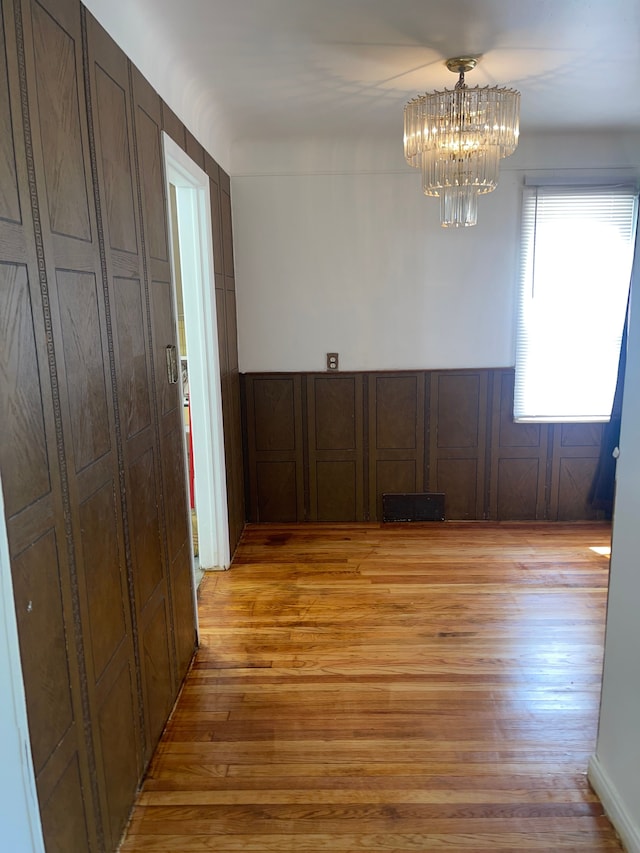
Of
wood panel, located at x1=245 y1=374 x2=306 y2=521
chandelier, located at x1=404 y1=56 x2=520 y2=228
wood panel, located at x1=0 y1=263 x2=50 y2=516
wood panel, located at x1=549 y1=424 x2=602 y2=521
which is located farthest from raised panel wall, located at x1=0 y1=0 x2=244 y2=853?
wood panel, located at x1=549 y1=424 x2=602 y2=521

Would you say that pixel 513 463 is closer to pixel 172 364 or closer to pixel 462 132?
pixel 462 132

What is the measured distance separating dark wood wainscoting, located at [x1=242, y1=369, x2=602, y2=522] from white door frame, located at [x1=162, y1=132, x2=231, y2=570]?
Result: 2.47 ft

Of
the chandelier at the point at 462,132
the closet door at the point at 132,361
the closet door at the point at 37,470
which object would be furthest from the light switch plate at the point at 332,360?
the closet door at the point at 37,470

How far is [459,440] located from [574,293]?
1.23m

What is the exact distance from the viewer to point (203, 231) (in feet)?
10.2

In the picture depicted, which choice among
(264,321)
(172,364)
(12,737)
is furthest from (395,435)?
(12,737)

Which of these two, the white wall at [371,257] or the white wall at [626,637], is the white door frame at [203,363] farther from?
the white wall at [626,637]

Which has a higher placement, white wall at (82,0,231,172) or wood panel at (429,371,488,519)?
white wall at (82,0,231,172)

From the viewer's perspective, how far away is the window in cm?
382

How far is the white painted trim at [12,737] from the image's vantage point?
111 centimetres

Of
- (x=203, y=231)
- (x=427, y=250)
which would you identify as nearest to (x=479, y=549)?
(x=427, y=250)

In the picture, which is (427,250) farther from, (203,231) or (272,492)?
(272,492)

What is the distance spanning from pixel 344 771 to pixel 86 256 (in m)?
1.81

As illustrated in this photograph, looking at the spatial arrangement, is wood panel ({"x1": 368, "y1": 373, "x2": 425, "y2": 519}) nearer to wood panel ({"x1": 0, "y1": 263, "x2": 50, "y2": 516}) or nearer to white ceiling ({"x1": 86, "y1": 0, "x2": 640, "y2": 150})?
white ceiling ({"x1": 86, "y1": 0, "x2": 640, "y2": 150})
